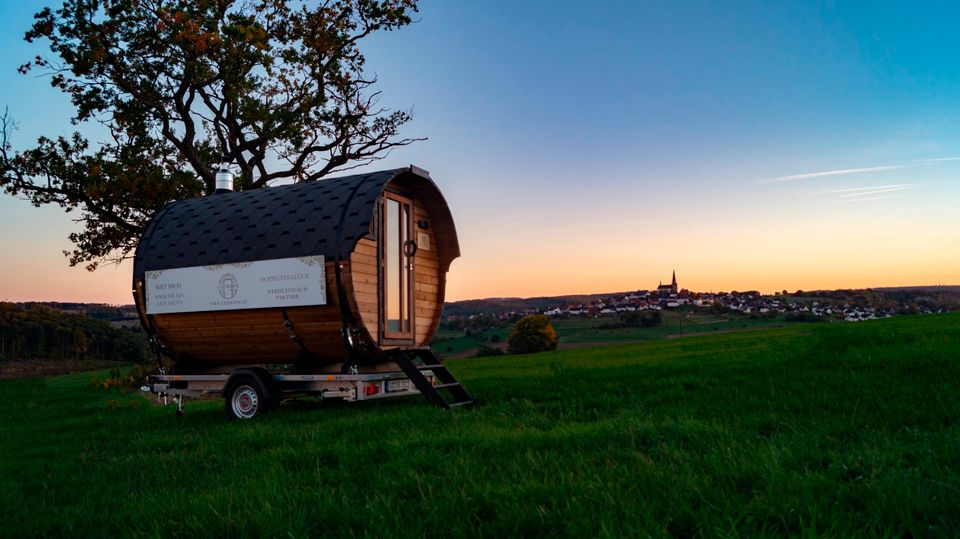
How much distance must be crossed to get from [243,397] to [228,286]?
6.94ft

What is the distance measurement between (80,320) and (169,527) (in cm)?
4391

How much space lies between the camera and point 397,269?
14.0 meters

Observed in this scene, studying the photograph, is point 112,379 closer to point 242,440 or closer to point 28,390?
point 28,390

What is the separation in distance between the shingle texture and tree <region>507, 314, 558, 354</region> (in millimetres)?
29538

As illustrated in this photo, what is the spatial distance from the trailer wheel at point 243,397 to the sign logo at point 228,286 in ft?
5.14

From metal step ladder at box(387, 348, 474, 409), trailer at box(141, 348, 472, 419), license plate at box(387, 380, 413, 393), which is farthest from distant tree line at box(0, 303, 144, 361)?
license plate at box(387, 380, 413, 393)

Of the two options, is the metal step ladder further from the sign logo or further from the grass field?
the sign logo

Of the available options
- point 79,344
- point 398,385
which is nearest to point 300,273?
point 398,385

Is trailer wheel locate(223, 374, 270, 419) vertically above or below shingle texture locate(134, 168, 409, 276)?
below

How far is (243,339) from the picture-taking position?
13492mm

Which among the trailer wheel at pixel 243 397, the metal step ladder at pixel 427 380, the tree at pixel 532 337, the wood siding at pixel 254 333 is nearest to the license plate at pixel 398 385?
the metal step ladder at pixel 427 380

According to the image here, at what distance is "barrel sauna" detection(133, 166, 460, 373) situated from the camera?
12367mm

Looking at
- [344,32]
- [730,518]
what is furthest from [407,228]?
[344,32]

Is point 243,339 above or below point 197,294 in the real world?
below
